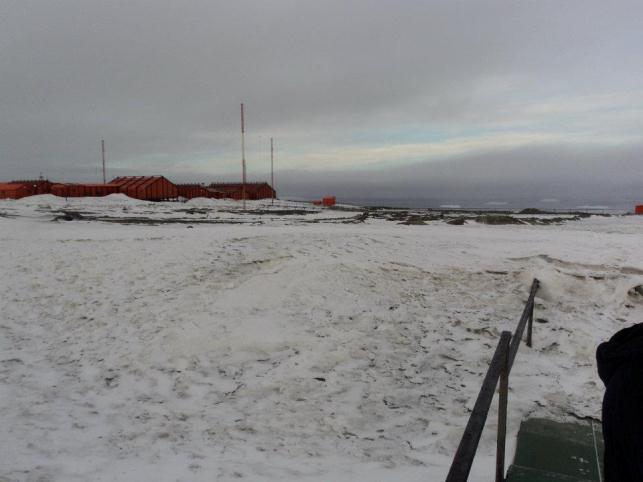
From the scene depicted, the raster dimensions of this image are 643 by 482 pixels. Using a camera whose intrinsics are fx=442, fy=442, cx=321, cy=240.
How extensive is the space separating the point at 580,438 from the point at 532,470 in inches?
36.7

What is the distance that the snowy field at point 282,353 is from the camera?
445 centimetres

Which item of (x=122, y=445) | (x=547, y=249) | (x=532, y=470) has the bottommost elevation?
(x=122, y=445)

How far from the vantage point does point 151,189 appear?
49031 mm

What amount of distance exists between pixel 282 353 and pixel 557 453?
4.03 metres

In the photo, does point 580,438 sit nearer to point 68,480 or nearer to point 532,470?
point 532,470

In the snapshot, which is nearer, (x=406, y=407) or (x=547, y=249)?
(x=406, y=407)

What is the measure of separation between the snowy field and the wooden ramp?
31 cm

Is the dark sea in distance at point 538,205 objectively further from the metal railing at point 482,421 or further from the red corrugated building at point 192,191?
the metal railing at point 482,421

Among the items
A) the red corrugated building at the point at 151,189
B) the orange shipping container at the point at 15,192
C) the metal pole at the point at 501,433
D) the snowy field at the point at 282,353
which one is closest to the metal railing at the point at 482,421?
the metal pole at the point at 501,433

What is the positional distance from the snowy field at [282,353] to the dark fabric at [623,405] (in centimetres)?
262

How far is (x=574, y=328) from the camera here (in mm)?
7223

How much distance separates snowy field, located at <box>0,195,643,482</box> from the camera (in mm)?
4449

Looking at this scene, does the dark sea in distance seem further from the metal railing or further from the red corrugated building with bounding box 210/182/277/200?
the metal railing

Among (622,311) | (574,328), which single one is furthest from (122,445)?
(622,311)
